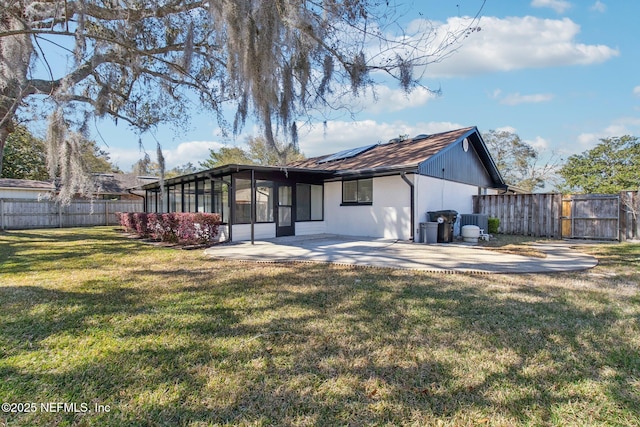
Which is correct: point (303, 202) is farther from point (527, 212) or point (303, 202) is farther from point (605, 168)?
point (605, 168)

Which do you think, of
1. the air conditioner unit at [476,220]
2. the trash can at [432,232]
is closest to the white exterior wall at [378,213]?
the trash can at [432,232]

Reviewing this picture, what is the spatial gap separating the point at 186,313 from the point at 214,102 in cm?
652

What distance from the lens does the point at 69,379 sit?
2.25 meters

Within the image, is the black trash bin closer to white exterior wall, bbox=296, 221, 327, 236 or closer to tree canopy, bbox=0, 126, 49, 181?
white exterior wall, bbox=296, 221, 327, 236

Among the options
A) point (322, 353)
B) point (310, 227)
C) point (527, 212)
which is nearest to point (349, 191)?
point (310, 227)

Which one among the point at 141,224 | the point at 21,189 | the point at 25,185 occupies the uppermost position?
the point at 25,185

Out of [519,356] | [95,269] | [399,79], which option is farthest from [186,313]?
[399,79]

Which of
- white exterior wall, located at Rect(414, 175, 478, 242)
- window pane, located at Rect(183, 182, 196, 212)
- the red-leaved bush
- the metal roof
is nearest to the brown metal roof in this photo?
the metal roof

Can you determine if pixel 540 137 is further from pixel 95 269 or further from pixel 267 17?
pixel 95 269

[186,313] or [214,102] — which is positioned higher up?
[214,102]

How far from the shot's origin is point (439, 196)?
37.1 feet

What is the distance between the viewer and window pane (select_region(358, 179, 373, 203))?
11.0m

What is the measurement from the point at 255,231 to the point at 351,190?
3722 mm

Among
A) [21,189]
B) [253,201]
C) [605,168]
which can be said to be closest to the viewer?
[253,201]
